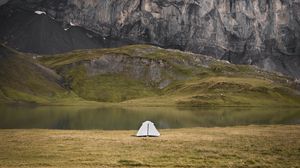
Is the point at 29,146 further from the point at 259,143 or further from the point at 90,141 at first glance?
the point at 259,143

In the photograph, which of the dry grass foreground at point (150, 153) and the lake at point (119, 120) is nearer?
the dry grass foreground at point (150, 153)

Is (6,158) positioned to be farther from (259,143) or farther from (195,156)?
(259,143)

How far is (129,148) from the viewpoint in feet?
141

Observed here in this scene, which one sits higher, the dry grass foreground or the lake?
the dry grass foreground

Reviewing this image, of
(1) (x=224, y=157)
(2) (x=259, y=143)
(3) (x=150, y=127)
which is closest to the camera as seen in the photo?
(1) (x=224, y=157)

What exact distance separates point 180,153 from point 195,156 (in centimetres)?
212

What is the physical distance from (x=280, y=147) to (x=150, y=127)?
19.2m

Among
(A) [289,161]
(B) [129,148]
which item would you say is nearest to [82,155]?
(B) [129,148]

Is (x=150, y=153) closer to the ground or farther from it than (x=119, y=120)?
farther from it

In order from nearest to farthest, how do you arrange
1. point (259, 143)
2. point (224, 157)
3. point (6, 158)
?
point (6, 158)
point (224, 157)
point (259, 143)

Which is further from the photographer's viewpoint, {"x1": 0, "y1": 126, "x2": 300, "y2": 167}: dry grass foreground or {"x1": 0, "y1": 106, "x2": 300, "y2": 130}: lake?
{"x1": 0, "y1": 106, "x2": 300, "y2": 130}: lake

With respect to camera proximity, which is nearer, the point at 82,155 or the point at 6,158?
the point at 6,158

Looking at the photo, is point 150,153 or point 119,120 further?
point 119,120

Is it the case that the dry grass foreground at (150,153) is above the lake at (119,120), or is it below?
above
